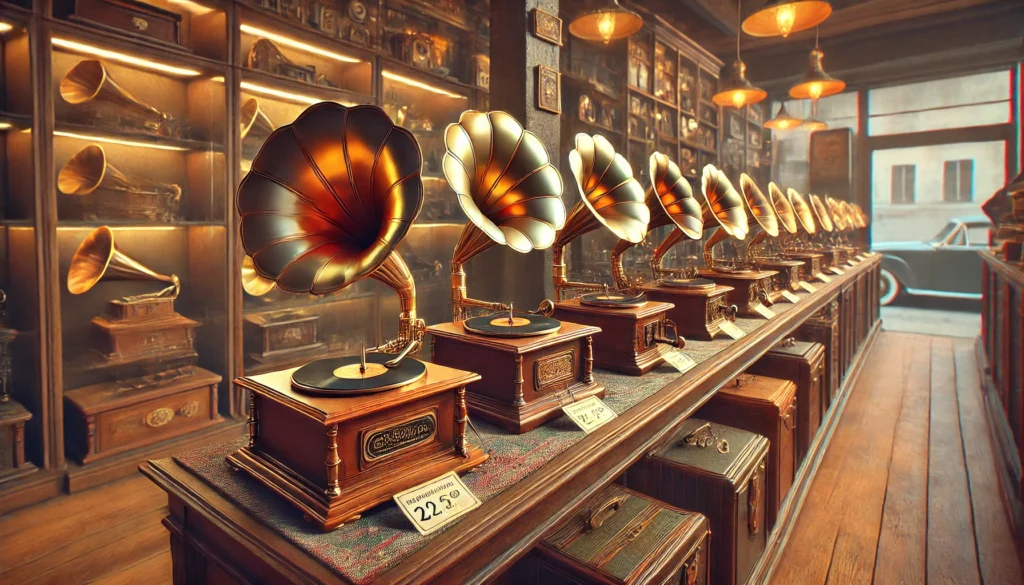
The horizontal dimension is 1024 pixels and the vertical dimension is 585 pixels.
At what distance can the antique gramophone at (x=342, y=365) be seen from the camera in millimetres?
792

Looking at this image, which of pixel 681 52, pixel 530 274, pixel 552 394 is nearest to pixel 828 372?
pixel 530 274

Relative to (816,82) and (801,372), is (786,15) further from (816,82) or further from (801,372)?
(801,372)

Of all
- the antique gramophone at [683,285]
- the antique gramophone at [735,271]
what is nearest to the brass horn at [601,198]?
the antique gramophone at [683,285]

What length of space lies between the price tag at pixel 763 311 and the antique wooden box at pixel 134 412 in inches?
99.9

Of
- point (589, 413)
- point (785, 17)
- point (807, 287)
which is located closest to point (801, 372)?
point (807, 287)

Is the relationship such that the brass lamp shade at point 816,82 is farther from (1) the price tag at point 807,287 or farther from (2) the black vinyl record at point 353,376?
(2) the black vinyl record at point 353,376

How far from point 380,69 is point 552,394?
292 centimetres


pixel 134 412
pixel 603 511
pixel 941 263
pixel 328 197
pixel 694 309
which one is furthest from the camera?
pixel 941 263

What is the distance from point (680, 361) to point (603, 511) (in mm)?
474

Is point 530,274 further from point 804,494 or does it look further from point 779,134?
point 779,134

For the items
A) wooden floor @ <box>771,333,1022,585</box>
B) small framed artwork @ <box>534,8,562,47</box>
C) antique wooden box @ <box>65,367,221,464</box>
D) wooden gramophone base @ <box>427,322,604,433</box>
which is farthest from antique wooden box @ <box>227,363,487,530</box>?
antique wooden box @ <box>65,367,221,464</box>

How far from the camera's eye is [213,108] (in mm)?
2914

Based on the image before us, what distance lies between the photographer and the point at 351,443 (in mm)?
782

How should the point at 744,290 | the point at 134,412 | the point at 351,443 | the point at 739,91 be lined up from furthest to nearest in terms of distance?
1. the point at 739,91
2. the point at 134,412
3. the point at 744,290
4. the point at 351,443
